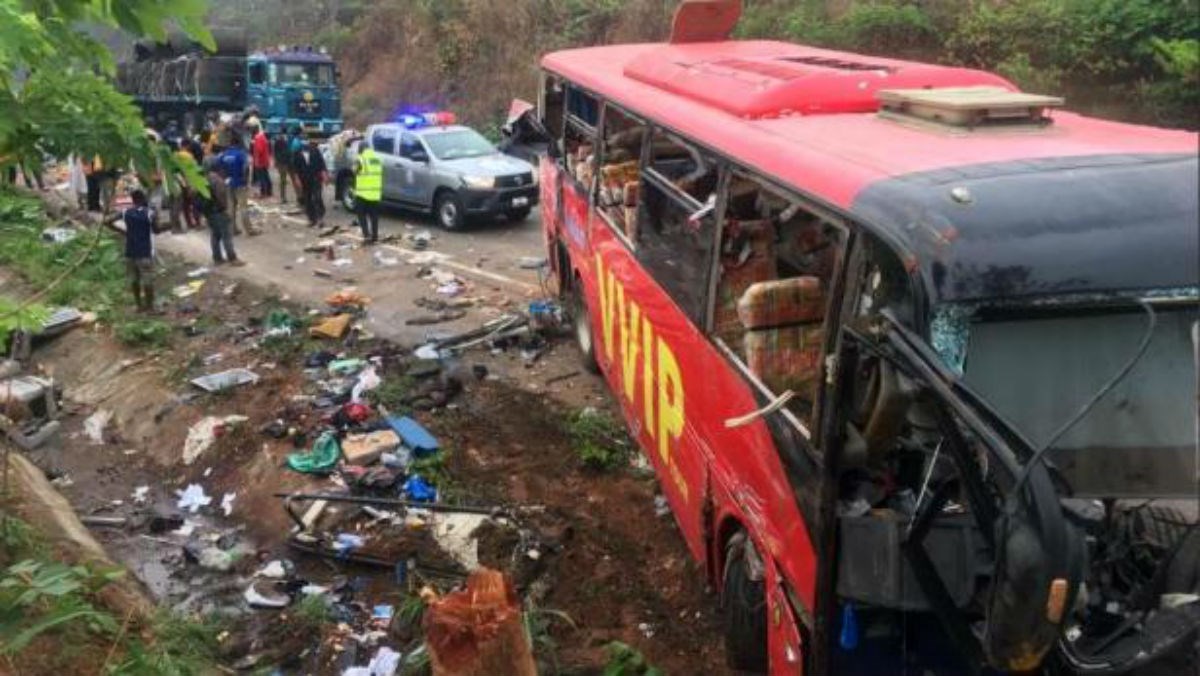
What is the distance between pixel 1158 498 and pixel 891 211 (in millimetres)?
1226

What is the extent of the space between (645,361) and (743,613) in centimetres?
220

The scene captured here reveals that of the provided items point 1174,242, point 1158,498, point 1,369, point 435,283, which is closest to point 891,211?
point 1174,242

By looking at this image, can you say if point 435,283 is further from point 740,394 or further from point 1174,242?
point 1174,242

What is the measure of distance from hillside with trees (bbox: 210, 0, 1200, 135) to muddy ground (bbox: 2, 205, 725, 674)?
7300 millimetres

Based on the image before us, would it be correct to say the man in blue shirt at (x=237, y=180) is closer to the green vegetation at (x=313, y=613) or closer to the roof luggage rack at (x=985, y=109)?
the green vegetation at (x=313, y=613)

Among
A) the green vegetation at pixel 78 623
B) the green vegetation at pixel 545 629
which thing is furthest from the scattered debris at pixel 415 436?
the green vegetation at pixel 545 629

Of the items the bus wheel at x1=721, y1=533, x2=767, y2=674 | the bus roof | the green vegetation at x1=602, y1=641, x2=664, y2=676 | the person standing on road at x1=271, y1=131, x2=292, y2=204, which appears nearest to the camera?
the bus roof

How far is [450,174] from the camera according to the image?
1638cm

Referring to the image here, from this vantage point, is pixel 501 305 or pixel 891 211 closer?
pixel 891 211

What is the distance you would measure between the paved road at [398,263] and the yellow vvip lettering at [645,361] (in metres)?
3.59

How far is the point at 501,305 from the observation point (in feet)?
40.2

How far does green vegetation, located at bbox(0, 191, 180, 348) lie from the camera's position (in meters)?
12.0

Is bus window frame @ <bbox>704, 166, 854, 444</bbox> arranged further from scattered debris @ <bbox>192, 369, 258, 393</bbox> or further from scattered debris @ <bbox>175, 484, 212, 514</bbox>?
scattered debris @ <bbox>192, 369, 258, 393</bbox>

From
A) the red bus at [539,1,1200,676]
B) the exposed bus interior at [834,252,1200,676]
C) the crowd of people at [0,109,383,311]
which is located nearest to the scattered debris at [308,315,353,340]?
the crowd of people at [0,109,383,311]
